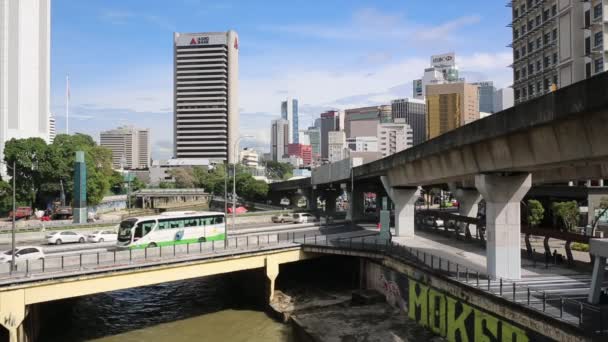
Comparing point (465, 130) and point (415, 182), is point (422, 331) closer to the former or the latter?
point (465, 130)

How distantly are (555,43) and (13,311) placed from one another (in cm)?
7812

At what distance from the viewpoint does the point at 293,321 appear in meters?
34.5

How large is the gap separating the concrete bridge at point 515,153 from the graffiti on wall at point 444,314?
12.6 feet

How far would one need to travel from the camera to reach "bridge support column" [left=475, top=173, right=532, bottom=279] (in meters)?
28.2

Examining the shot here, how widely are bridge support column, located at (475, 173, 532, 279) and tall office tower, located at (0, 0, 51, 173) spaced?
133 m

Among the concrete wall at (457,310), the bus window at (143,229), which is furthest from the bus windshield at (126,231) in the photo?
the concrete wall at (457,310)

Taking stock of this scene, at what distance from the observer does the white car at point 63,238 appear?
4925 cm

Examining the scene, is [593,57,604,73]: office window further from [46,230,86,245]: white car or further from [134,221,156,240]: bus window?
[46,230,86,245]: white car

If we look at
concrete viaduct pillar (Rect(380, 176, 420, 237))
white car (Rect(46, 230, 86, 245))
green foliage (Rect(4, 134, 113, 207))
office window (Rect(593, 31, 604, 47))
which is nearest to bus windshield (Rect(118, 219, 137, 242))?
white car (Rect(46, 230, 86, 245))

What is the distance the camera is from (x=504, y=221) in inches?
1128

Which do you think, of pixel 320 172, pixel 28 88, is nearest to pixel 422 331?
pixel 320 172

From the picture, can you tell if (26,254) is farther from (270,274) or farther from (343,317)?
(343,317)

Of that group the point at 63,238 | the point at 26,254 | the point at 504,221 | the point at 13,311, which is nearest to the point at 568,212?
the point at 504,221

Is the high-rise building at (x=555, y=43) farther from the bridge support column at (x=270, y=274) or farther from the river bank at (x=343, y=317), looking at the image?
the bridge support column at (x=270, y=274)
